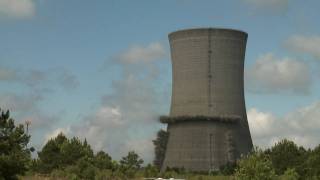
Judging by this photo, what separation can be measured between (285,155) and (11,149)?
93.9ft

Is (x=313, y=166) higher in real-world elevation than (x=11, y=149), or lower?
higher

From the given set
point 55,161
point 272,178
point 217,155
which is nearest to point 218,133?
point 217,155

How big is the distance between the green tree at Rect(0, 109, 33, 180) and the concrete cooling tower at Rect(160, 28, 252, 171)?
1251 inches

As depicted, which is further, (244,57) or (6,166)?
(244,57)

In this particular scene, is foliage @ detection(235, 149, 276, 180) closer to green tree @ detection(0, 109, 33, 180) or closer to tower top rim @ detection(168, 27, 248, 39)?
green tree @ detection(0, 109, 33, 180)

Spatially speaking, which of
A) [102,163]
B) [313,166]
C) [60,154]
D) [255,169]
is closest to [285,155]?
[313,166]

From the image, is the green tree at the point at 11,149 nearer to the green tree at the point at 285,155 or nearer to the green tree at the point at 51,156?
the green tree at the point at 51,156

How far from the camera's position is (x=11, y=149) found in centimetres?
1862

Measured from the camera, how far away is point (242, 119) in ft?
170

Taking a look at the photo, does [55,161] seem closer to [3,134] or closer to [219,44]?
[219,44]

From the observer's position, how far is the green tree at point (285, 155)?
42531 millimetres

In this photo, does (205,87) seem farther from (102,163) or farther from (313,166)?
(313,166)

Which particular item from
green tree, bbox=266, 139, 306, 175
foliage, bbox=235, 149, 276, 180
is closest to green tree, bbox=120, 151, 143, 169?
green tree, bbox=266, 139, 306, 175

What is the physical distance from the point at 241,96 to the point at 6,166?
34.4 meters
